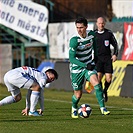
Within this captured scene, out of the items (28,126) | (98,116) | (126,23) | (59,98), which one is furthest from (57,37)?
(28,126)

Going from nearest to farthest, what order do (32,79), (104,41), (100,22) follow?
(32,79) → (100,22) → (104,41)

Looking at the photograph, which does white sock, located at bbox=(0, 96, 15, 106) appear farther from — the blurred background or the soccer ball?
the blurred background

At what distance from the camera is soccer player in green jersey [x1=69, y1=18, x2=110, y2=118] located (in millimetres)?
13758

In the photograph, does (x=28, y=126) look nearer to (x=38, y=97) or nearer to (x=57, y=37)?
(x=38, y=97)

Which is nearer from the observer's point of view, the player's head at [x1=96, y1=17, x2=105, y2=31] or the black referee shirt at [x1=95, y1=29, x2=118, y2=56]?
the player's head at [x1=96, y1=17, x2=105, y2=31]

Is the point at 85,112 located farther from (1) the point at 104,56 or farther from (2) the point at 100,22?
(1) the point at 104,56

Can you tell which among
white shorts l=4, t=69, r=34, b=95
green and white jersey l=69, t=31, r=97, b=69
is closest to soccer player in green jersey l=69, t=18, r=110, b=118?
green and white jersey l=69, t=31, r=97, b=69

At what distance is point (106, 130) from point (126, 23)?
1282cm

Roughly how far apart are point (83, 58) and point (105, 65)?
15.2 ft

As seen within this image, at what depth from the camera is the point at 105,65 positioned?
18.5m

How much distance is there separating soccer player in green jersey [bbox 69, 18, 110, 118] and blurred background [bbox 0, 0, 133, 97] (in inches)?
282

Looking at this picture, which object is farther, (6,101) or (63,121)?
(6,101)

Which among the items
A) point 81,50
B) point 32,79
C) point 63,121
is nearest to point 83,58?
point 81,50

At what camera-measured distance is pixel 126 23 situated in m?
24.1
